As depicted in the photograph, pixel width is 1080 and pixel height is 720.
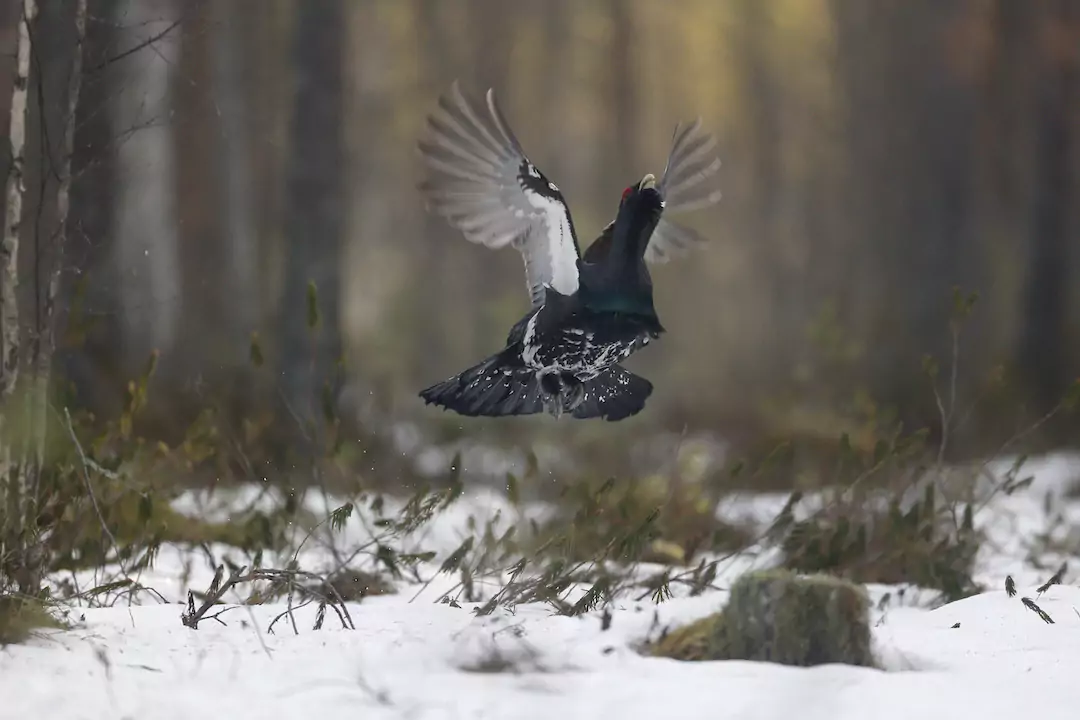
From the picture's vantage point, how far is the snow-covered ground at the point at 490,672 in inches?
107

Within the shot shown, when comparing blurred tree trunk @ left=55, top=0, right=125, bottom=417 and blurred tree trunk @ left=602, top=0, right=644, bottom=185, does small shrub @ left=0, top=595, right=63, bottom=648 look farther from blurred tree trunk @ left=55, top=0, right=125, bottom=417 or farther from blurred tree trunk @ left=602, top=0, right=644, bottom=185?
blurred tree trunk @ left=602, top=0, right=644, bottom=185

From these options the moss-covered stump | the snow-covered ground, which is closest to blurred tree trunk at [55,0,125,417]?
the snow-covered ground

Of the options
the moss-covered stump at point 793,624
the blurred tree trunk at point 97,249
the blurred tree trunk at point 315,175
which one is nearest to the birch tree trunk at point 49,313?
the blurred tree trunk at point 97,249

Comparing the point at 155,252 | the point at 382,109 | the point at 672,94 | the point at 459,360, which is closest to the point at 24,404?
the point at 155,252

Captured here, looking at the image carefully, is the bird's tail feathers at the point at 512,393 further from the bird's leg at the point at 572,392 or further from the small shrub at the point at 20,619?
the small shrub at the point at 20,619

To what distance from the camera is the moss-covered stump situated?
3.16 metres

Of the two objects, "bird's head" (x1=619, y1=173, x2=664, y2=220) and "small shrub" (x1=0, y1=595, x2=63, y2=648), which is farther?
"bird's head" (x1=619, y1=173, x2=664, y2=220)

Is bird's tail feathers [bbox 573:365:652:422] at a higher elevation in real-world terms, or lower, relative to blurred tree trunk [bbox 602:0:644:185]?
lower

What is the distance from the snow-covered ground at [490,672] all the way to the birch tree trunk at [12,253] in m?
0.57

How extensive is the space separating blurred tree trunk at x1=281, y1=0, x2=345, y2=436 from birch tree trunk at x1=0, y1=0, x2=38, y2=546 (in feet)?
14.6

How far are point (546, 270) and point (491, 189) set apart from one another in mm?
432

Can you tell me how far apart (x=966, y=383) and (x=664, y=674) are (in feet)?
31.3

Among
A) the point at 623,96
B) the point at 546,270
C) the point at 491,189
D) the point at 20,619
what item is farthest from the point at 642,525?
the point at 623,96

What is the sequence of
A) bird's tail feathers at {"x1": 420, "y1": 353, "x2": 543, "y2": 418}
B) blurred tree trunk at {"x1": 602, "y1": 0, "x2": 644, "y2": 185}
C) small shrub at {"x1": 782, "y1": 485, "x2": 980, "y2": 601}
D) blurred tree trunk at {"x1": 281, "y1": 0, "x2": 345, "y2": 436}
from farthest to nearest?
blurred tree trunk at {"x1": 602, "y1": 0, "x2": 644, "y2": 185}, blurred tree trunk at {"x1": 281, "y1": 0, "x2": 345, "y2": 436}, small shrub at {"x1": 782, "y1": 485, "x2": 980, "y2": 601}, bird's tail feathers at {"x1": 420, "y1": 353, "x2": 543, "y2": 418}
